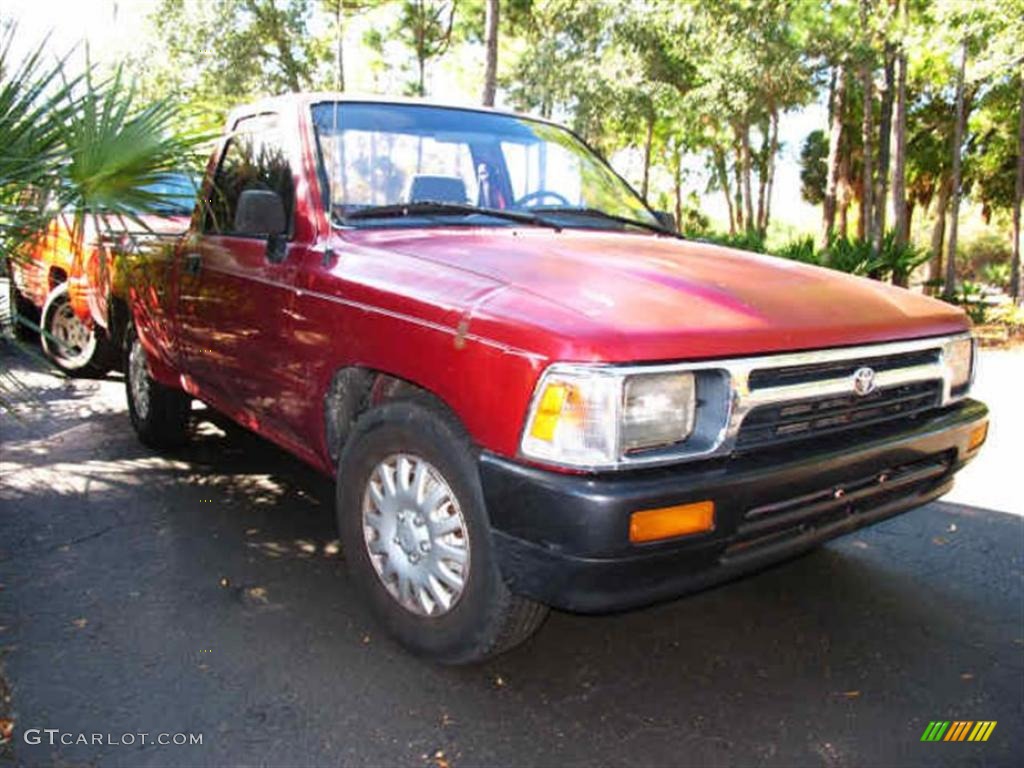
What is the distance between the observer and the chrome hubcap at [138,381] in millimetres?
5070

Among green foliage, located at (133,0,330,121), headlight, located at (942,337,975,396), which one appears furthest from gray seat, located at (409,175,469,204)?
green foliage, located at (133,0,330,121)

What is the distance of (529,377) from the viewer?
2.28m

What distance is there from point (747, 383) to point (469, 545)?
94 centimetres

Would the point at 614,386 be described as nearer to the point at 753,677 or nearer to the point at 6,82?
the point at 753,677

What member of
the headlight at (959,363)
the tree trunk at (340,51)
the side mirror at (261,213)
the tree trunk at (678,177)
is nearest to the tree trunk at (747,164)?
the tree trunk at (678,177)

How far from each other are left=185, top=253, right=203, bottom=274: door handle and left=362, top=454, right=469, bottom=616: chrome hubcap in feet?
5.95

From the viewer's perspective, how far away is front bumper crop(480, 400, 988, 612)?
2.19m

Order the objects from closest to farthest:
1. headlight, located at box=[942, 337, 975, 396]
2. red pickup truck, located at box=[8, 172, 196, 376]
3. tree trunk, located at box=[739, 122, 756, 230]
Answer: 1. headlight, located at box=[942, 337, 975, 396]
2. red pickup truck, located at box=[8, 172, 196, 376]
3. tree trunk, located at box=[739, 122, 756, 230]

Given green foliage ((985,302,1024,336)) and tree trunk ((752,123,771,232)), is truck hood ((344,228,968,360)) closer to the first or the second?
green foliage ((985,302,1024,336))

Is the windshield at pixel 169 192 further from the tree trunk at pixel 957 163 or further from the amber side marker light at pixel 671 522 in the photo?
the tree trunk at pixel 957 163

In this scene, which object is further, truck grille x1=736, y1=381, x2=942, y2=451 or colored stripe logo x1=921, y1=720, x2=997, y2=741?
colored stripe logo x1=921, y1=720, x2=997, y2=741

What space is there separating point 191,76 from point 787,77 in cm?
1392

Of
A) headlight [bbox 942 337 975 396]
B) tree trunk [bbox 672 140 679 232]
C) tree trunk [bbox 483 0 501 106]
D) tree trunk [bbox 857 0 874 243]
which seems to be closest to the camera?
headlight [bbox 942 337 975 396]

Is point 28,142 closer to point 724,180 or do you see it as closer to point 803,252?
point 803,252
